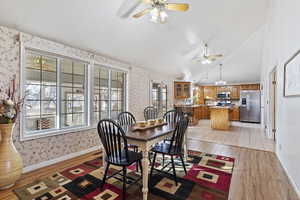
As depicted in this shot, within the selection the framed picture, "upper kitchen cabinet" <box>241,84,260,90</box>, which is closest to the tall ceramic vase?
the framed picture

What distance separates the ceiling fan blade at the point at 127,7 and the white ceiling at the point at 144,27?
76mm

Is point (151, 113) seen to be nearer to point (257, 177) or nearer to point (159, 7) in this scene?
point (257, 177)

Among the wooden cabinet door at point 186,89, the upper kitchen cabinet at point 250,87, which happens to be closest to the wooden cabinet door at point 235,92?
the upper kitchen cabinet at point 250,87

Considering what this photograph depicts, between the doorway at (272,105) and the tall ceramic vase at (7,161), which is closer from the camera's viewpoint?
the tall ceramic vase at (7,161)

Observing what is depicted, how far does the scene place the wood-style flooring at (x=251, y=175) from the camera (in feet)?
6.48

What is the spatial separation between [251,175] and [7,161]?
143 inches

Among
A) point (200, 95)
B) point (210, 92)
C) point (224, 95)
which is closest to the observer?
point (224, 95)

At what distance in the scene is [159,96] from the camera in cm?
648

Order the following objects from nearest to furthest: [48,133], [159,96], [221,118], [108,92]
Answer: [48,133], [108,92], [221,118], [159,96]

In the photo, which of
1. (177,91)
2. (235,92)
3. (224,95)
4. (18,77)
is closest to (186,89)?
(177,91)

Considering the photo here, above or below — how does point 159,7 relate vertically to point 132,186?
above

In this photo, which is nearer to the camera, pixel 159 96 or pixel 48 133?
pixel 48 133

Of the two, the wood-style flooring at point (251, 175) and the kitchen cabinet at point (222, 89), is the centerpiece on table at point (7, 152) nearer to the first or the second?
the wood-style flooring at point (251, 175)

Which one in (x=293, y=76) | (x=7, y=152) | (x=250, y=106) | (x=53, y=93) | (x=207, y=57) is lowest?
(x=7, y=152)
